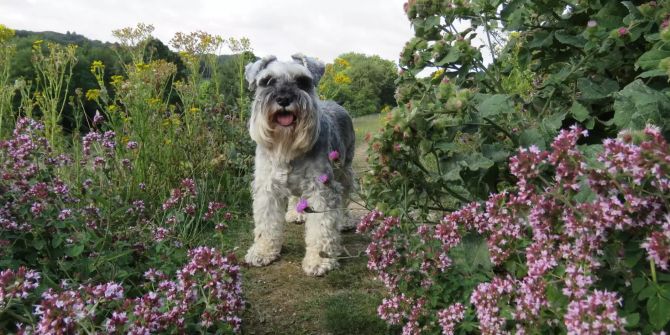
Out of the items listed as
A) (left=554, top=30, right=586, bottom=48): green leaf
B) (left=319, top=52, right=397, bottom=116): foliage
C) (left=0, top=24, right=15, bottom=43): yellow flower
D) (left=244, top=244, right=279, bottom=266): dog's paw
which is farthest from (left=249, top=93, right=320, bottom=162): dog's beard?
(left=319, top=52, right=397, bottom=116): foliage

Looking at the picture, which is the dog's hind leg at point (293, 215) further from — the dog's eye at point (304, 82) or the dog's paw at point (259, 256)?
the dog's eye at point (304, 82)

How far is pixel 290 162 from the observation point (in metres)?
4.23

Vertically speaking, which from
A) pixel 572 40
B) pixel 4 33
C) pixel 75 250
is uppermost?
pixel 572 40

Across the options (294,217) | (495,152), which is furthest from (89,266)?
(294,217)

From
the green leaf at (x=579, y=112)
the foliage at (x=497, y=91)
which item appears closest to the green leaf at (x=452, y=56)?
the foliage at (x=497, y=91)

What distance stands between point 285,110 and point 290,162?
1.53ft

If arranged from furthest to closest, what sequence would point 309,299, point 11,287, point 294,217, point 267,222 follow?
point 294,217
point 267,222
point 309,299
point 11,287

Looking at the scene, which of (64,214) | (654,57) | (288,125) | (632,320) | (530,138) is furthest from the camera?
(288,125)

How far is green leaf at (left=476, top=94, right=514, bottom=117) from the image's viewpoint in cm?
227

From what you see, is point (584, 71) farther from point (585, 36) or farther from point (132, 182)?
point (132, 182)

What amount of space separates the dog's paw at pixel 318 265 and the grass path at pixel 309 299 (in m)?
0.05

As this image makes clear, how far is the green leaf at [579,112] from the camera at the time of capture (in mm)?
2311

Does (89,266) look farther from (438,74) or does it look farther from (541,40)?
(541,40)

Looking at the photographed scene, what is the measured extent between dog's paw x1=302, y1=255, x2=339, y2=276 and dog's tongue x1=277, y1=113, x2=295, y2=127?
1097 millimetres
